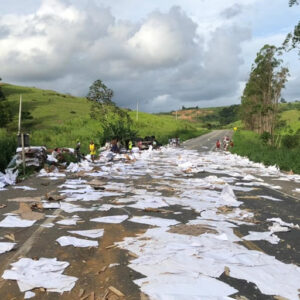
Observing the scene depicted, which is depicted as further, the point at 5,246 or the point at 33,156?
the point at 33,156

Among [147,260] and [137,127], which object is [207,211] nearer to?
[147,260]

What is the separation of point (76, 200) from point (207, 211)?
3213mm

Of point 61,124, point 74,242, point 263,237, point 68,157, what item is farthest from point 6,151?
point 61,124

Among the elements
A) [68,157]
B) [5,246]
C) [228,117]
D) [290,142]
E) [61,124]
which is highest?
[228,117]

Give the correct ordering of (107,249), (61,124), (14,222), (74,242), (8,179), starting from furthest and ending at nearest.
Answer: (61,124)
(8,179)
(14,222)
(74,242)
(107,249)

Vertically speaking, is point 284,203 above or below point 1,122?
below

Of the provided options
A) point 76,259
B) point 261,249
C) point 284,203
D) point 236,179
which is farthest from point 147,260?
point 236,179

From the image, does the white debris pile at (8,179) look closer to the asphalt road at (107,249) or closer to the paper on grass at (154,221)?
the asphalt road at (107,249)

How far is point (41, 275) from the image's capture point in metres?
3.99

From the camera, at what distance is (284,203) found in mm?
9094

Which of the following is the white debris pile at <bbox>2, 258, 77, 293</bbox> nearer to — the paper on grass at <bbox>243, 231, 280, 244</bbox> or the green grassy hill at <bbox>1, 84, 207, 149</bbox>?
the paper on grass at <bbox>243, 231, 280, 244</bbox>

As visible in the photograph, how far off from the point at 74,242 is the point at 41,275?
122 centimetres

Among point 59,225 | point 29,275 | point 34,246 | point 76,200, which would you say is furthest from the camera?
point 76,200

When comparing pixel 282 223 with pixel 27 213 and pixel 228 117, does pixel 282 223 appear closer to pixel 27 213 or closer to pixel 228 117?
pixel 27 213
